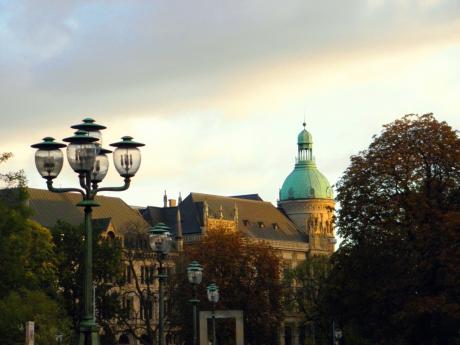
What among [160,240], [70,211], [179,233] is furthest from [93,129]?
[179,233]

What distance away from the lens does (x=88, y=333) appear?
28.9m

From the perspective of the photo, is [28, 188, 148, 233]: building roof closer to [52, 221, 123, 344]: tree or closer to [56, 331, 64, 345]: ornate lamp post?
[52, 221, 123, 344]: tree

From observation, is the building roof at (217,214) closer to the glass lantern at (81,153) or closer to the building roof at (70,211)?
the building roof at (70,211)

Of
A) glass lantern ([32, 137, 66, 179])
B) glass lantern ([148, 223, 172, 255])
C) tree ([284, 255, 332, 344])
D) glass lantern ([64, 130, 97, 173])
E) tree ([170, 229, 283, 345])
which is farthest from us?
tree ([284, 255, 332, 344])

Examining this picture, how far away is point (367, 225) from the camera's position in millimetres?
79562

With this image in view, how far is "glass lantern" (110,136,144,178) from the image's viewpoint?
30688mm

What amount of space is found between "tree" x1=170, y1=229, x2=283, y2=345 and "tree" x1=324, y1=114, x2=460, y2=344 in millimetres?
37960

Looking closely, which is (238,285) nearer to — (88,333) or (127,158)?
(127,158)

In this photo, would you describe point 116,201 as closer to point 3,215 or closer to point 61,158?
point 3,215

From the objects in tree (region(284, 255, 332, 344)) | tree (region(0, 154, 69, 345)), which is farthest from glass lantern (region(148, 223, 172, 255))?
tree (region(284, 255, 332, 344))

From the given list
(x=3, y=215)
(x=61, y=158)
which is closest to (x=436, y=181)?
(x=3, y=215)

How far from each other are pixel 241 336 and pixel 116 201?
75.5m

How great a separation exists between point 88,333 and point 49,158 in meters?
4.14

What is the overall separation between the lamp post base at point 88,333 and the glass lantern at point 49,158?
11.8ft
